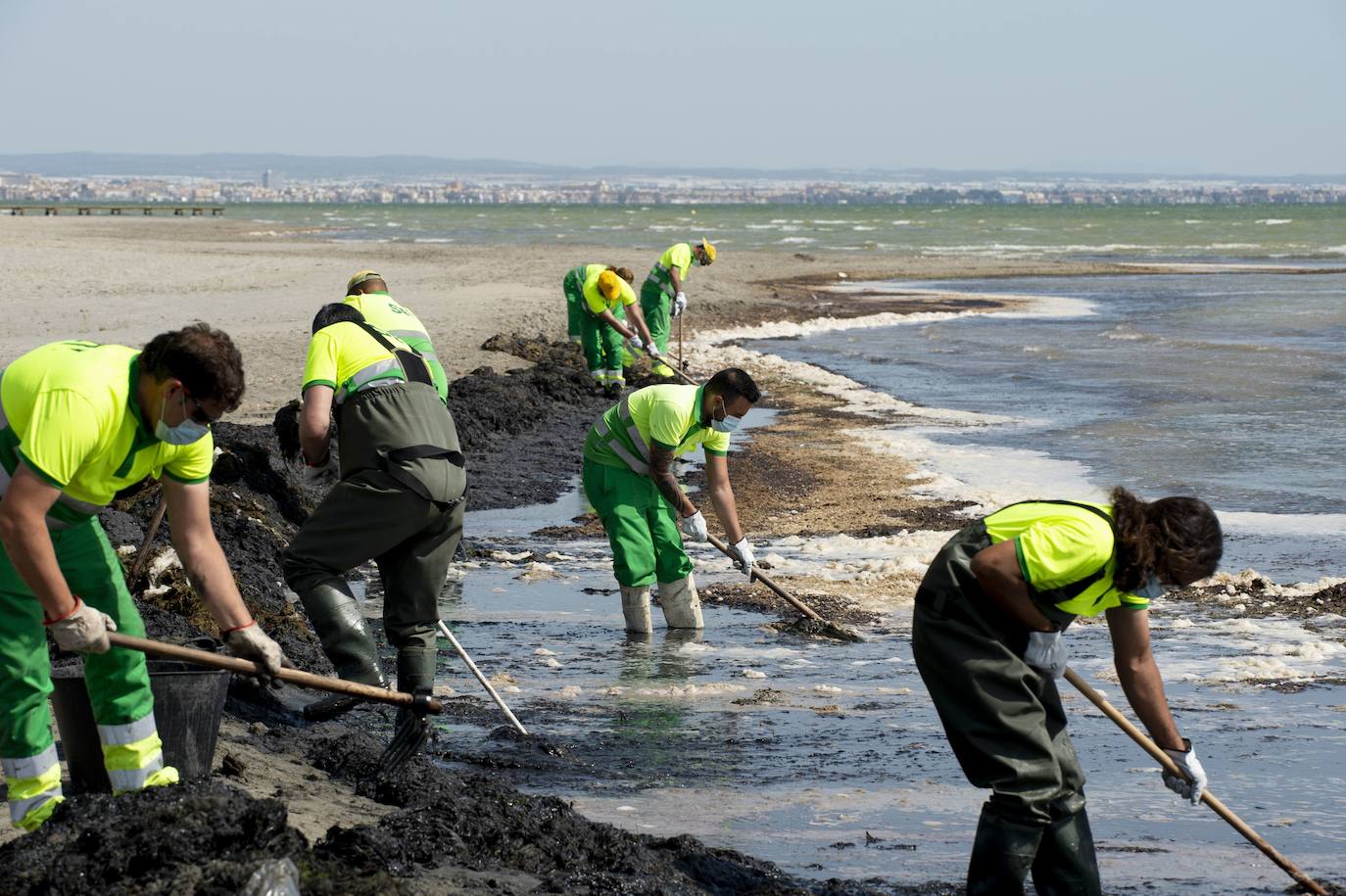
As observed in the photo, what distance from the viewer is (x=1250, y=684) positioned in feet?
22.9

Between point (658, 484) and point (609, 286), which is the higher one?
point (609, 286)

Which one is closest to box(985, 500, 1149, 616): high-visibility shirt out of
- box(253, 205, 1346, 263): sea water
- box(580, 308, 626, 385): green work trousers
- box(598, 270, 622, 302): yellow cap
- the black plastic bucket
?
the black plastic bucket

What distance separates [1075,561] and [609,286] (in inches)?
468

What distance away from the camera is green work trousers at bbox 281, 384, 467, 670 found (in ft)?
18.5

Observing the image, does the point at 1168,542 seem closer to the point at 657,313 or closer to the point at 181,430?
the point at 181,430

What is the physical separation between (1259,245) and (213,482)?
58740 millimetres

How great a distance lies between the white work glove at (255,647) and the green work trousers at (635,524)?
135 inches

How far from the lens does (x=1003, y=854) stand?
4.23 m

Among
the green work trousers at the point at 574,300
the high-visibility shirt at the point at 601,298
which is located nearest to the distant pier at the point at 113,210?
the green work trousers at the point at 574,300

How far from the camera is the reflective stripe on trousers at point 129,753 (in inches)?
164

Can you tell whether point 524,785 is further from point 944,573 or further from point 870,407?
point 870,407

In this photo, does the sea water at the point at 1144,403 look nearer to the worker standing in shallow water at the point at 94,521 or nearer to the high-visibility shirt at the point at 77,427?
the worker standing in shallow water at the point at 94,521

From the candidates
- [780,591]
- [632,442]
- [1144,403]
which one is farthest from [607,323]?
[632,442]

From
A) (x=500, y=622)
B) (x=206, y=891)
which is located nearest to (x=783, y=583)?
(x=500, y=622)
